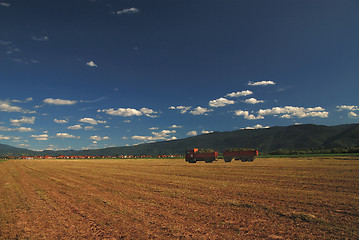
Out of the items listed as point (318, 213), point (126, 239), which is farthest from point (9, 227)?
point (318, 213)

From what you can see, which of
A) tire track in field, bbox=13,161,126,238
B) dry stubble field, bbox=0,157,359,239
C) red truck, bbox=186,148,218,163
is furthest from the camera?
red truck, bbox=186,148,218,163

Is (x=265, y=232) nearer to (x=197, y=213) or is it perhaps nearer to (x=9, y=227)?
(x=197, y=213)

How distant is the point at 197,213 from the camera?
9.52 metres

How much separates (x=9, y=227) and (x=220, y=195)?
9946mm

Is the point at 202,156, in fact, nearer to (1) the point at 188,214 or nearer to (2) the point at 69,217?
(1) the point at 188,214

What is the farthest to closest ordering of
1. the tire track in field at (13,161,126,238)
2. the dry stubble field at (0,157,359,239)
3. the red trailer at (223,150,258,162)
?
1. the red trailer at (223,150,258,162)
2. the tire track in field at (13,161,126,238)
3. the dry stubble field at (0,157,359,239)

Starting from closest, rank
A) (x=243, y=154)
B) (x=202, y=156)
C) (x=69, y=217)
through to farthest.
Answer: (x=69, y=217)
(x=243, y=154)
(x=202, y=156)

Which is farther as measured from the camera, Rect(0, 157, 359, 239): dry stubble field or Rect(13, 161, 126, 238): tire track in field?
Rect(13, 161, 126, 238): tire track in field

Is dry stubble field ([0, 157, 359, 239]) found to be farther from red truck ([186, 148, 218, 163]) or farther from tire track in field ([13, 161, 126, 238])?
red truck ([186, 148, 218, 163])

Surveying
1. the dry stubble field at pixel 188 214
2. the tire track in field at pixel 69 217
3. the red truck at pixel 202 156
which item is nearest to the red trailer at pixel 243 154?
the red truck at pixel 202 156

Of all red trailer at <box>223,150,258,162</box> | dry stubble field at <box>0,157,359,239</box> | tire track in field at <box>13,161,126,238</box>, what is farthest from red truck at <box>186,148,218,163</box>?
tire track in field at <box>13,161,126,238</box>

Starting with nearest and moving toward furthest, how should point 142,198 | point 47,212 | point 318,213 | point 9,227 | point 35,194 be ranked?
1. point 9,227
2. point 318,213
3. point 47,212
4. point 142,198
5. point 35,194

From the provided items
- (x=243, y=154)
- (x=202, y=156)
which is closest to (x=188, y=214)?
(x=202, y=156)

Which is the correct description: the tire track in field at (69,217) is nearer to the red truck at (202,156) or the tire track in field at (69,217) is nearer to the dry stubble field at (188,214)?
the dry stubble field at (188,214)
